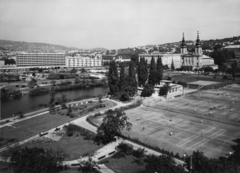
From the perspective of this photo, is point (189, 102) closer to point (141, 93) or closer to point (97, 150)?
point (141, 93)

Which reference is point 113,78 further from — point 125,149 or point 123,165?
point 123,165

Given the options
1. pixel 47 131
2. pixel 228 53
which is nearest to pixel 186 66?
pixel 228 53

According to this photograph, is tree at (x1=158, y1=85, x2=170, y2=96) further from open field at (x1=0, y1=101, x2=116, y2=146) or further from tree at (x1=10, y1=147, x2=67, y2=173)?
tree at (x1=10, y1=147, x2=67, y2=173)

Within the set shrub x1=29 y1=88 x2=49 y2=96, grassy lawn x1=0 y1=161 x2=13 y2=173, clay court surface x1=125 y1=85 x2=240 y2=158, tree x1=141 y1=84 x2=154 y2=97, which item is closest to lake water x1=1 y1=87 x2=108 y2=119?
shrub x1=29 y1=88 x2=49 y2=96

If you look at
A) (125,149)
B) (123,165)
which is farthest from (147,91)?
(123,165)

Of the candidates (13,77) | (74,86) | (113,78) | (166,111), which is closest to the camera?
(166,111)

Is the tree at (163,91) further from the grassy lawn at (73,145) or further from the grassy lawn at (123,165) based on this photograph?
the grassy lawn at (123,165)
